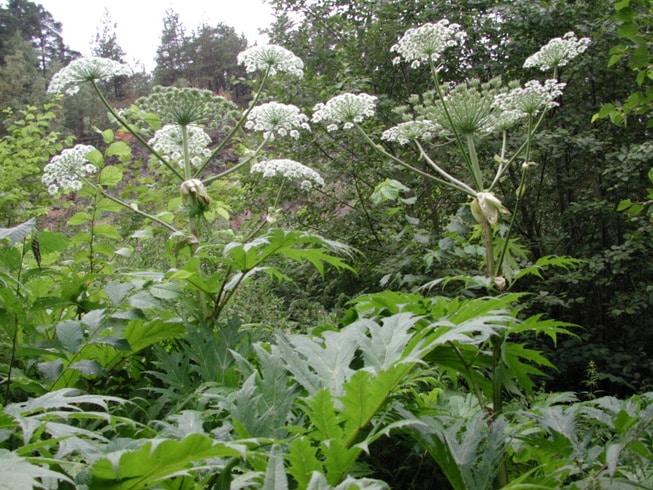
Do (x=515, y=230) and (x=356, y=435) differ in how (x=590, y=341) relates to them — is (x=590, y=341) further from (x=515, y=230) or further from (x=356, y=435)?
(x=356, y=435)

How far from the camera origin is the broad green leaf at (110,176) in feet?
6.93

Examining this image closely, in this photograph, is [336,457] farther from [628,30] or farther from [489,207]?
[628,30]

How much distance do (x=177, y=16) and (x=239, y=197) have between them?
28.7 meters

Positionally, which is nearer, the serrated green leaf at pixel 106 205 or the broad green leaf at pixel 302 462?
the broad green leaf at pixel 302 462

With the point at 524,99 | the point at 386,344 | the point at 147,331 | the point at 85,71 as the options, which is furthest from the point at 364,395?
the point at 85,71

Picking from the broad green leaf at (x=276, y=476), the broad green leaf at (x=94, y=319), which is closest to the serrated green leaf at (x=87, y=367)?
the broad green leaf at (x=94, y=319)

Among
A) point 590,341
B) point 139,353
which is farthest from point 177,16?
point 139,353

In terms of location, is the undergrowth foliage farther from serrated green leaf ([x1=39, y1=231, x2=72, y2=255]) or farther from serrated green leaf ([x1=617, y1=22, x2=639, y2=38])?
serrated green leaf ([x1=617, y1=22, x2=639, y2=38])

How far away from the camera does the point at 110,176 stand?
2141 mm

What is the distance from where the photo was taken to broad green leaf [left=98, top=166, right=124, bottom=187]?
2.11 metres

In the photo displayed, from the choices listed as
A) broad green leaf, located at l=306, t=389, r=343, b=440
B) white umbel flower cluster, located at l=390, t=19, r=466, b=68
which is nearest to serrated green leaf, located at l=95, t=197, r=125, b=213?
white umbel flower cluster, located at l=390, t=19, r=466, b=68

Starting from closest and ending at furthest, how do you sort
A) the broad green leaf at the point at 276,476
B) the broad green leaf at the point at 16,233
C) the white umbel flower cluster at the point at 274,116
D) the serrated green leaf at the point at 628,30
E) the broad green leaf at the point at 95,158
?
the broad green leaf at the point at 276,476
the broad green leaf at the point at 16,233
the serrated green leaf at the point at 628,30
the broad green leaf at the point at 95,158
the white umbel flower cluster at the point at 274,116

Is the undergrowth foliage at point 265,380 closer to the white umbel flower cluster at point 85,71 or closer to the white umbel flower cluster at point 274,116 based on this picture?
the white umbel flower cluster at point 85,71

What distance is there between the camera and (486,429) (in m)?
1.11
